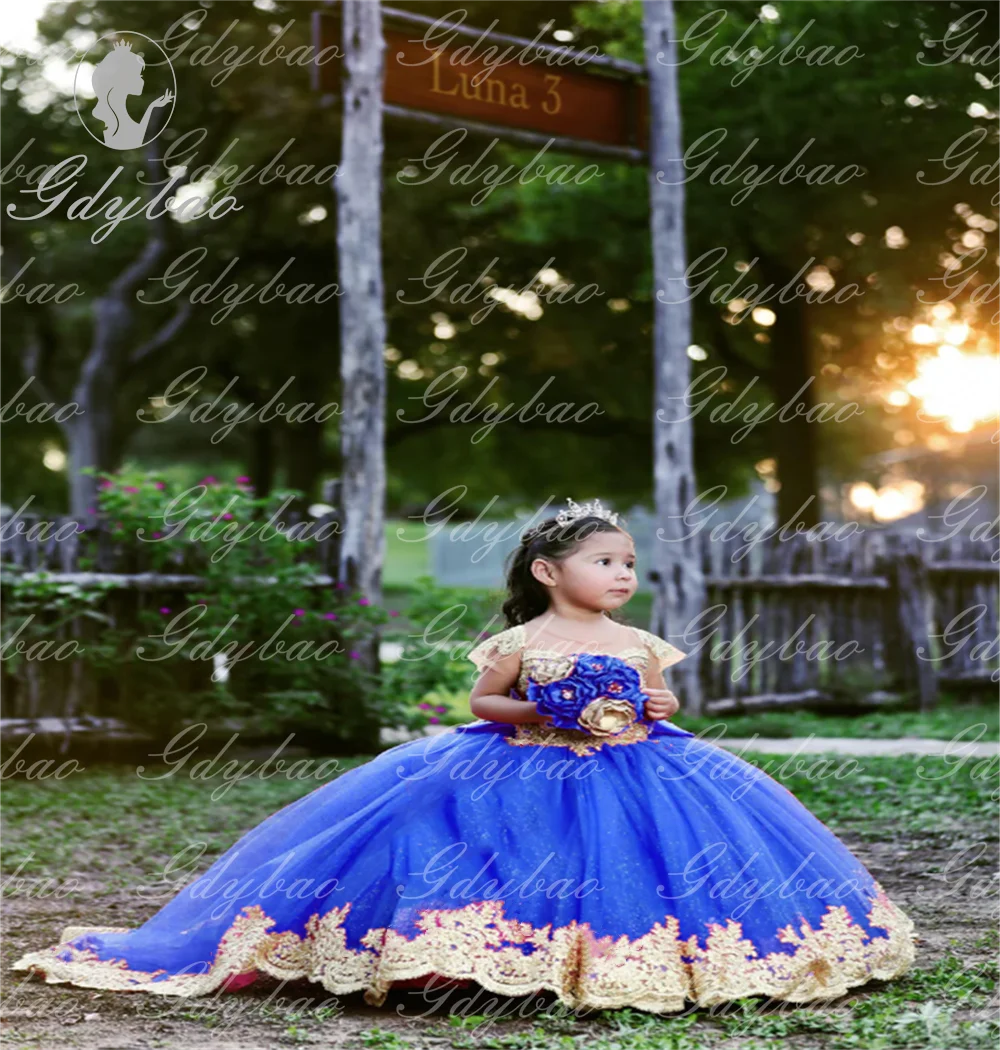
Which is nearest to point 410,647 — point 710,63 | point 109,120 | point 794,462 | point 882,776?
point 882,776

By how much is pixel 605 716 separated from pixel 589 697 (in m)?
0.07

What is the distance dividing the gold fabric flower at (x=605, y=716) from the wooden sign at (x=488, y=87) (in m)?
6.47

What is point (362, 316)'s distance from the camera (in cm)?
974

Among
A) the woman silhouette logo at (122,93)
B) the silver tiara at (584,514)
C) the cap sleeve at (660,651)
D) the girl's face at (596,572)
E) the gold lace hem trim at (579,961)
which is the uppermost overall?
the woman silhouette logo at (122,93)

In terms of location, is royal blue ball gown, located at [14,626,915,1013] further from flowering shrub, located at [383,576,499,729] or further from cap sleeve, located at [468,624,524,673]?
flowering shrub, located at [383,576,499,729]

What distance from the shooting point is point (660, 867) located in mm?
3863

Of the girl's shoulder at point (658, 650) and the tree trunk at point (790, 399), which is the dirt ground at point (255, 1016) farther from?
the tree trunk at point (790, 399)

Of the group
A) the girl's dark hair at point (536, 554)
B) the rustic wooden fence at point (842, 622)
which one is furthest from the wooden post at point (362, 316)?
the girl's dark hair at point (536, 554)

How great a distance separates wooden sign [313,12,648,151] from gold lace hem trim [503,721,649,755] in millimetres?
6419

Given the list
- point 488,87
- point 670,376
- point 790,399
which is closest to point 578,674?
point 488,87

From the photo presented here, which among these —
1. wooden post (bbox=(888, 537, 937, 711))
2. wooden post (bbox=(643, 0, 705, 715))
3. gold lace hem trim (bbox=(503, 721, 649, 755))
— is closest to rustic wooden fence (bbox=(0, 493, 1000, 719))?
wooden post (bbox=(888, 537, 937, 711))

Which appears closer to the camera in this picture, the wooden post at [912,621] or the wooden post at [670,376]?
the wooden post at [670,376]

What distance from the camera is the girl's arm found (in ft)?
13.5

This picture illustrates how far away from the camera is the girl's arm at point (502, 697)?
4.12 metres
